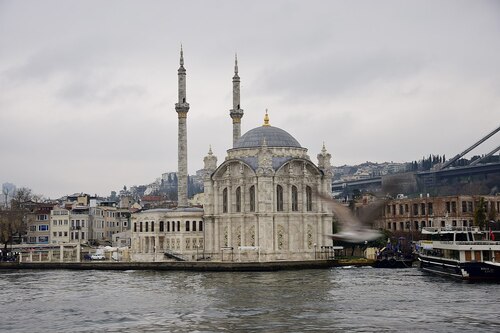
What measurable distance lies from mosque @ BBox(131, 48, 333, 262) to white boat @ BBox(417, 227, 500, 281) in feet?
63.7

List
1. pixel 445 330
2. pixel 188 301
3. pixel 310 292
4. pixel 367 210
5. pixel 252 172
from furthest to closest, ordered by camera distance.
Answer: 1. pixel 252 172
2. pixel 310 292
3. pixel 188 301
4. pixel 445 330
5. pixel 367 210

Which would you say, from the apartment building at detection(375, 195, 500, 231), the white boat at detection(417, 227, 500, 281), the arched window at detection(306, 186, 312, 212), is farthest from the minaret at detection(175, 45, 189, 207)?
the white boat at detection(417, 227, 500, 281)

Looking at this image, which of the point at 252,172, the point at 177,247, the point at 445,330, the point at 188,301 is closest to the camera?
the point at 445,330

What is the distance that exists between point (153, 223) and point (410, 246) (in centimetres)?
2942

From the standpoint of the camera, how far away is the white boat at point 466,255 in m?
55.6

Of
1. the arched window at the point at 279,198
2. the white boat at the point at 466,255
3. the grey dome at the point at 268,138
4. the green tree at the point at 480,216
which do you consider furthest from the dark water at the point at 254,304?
the grey dome at the point at 268,138

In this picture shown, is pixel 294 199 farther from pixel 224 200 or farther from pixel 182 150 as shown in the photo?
pixel 182 150

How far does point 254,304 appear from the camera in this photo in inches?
1715

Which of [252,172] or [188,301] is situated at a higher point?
[252,172]

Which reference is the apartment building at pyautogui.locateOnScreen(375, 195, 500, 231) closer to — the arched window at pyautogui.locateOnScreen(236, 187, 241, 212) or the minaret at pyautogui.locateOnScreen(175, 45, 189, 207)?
the arched window at pyautogui.locateOnScreen(236, 187, 241, 212)

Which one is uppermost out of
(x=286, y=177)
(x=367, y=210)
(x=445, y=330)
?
(x=286, y=177)

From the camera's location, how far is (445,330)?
1325 inches

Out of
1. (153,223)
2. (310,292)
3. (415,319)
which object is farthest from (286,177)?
(415,319)

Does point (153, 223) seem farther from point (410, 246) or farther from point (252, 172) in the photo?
point (410, 246)
